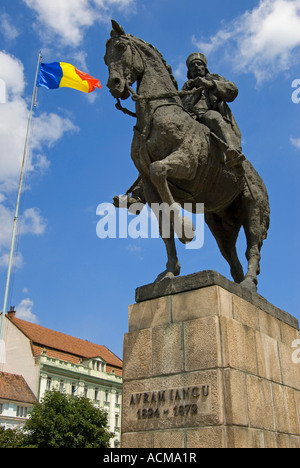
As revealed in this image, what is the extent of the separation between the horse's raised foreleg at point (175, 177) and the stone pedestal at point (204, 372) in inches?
29.7

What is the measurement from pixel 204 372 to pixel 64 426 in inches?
1394

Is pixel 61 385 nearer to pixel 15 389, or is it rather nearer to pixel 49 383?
pixel 49 383

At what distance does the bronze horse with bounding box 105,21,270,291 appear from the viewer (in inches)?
273

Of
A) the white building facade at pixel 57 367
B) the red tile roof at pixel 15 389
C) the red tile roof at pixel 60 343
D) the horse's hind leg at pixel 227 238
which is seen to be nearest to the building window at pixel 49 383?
the white building facade at pixel 57 367

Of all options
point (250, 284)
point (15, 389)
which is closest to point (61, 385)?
point (15, 389)

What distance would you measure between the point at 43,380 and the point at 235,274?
48.4m

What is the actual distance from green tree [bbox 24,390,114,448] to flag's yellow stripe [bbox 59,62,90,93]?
25.6 metres

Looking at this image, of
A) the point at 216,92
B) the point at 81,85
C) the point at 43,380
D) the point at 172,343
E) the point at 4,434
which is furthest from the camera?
the point at 43,380

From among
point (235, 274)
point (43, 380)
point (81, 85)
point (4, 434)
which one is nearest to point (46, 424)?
point (4, 434)

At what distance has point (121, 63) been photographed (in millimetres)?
7398

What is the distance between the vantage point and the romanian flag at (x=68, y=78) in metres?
25.0
